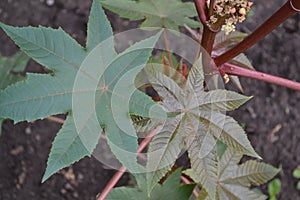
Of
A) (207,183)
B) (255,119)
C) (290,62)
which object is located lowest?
(255,119)

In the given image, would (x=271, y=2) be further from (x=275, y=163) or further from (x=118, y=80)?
(x=118, y=80)

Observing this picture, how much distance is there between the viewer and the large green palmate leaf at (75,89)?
1.02m

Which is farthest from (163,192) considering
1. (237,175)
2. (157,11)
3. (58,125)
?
(58,125)

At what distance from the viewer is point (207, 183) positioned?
1.06m

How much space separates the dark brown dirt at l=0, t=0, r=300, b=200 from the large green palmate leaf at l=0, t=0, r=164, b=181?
43.9 inches

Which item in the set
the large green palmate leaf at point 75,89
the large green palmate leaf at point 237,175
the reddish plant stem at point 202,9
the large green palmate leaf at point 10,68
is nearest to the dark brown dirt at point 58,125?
the large green palmate leaf at point 10,68

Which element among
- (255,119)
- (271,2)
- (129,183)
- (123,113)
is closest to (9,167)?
(129,183)

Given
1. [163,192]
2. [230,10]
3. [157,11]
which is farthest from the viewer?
[157,11]

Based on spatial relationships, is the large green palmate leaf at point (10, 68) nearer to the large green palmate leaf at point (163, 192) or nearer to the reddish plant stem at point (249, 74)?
the large green palmate leaf at point (163, 192)

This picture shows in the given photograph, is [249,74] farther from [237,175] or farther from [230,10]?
[237,175]

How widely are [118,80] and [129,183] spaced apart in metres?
1.12

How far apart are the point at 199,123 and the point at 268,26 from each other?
0.84 feet

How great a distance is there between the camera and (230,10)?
927 mm

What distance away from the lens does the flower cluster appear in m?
Answer: 0.93
